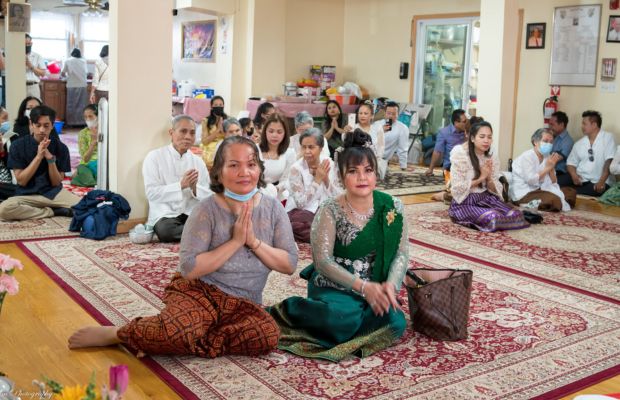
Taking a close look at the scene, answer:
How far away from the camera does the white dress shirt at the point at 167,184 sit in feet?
18.7

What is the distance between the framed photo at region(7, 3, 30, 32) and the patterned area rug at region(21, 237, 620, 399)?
6.10 m

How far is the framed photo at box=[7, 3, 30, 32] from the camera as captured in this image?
9.92 m

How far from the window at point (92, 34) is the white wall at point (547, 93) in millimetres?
10337

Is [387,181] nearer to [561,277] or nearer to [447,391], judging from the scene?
[561,277]

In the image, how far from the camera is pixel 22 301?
159 inches

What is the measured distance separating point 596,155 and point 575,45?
1566 mm

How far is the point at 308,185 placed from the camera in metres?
5.87

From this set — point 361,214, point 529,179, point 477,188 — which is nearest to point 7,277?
point 361,214

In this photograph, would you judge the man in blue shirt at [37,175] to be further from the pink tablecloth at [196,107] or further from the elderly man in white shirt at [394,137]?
the pink tablecloth at [196,107]

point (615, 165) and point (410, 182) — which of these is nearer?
point (615, 165)

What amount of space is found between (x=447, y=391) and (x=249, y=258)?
3.51 feet

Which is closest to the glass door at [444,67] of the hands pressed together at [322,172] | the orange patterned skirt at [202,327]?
the hands pressed together at [322,172]

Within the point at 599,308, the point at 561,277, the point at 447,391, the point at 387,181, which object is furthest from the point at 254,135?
the point at 447,391

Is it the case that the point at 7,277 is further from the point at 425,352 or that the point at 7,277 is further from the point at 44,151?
the point at 44,151
